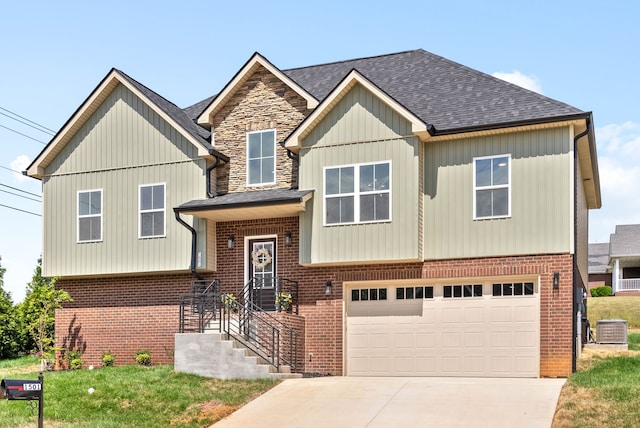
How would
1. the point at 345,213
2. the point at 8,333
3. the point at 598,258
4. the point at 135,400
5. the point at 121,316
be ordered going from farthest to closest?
the point at 598,258
the point at 8,333
the point at 121,316
the point at 345,213
the point at 135,400

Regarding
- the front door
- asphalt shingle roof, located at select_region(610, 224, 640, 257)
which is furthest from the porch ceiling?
asphalt shingle roof, located at select_region(610, 224, 640, 257)

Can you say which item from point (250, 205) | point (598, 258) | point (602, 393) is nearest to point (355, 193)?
point (250, 205)

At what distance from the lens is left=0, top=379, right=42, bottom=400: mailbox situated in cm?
1245

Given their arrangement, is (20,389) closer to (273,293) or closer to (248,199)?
(248,199)

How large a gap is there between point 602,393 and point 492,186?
19.5ft

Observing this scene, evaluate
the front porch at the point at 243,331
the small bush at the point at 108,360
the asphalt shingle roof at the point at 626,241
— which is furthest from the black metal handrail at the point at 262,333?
the asphalt shingle roof at the point at 626,241

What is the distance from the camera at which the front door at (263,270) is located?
2166cm

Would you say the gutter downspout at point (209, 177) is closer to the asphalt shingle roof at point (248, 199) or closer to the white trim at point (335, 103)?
the asphalt shingle roof at point (248, 199)

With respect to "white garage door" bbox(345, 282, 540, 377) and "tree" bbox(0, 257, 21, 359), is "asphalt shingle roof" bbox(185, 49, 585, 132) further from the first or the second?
"tree" bbox(0, 257, 21, 359)

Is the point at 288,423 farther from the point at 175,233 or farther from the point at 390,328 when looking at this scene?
the point at 175,233

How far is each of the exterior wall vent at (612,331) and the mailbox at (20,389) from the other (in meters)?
15.6

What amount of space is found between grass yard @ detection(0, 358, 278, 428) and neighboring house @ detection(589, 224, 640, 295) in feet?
136

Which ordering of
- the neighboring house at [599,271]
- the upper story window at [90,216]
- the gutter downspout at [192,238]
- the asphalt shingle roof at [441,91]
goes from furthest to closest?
the neighboring house at [599,271] → the upper story window at [90,216] → the gutter downspout at [192,238] → the asphalt shingle roof at [441,91]

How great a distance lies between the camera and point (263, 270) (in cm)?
2194
